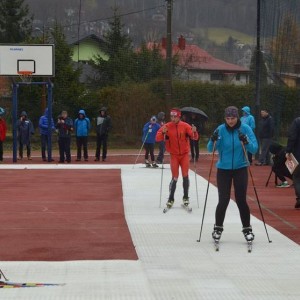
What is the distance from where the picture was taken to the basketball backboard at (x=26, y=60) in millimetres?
29312

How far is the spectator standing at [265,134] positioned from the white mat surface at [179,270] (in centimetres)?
1305

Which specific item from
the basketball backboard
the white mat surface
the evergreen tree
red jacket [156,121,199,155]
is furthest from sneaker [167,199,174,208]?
the evergreen tree

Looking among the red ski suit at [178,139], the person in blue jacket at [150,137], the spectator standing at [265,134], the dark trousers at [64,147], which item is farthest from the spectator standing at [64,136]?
the red ski suit at [178,139]

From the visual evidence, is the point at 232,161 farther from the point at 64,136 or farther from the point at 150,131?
the point at 64,136

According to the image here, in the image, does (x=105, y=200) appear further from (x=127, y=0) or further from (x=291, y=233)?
(x=127, y=0)

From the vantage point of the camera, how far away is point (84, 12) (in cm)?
7588

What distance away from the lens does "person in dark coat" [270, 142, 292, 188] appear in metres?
18.4

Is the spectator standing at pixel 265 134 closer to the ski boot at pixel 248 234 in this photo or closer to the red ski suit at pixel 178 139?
the red ski suit at pixel 178 139

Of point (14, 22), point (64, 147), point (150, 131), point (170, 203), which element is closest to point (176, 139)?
point (170, 203)

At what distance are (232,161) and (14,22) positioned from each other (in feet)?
206

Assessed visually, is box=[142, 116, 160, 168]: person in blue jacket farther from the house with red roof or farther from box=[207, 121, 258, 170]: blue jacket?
the house with red roof

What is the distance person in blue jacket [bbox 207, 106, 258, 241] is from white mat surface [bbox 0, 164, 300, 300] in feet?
1.37

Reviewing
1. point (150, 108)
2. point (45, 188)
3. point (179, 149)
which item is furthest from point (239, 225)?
point (150, 108)

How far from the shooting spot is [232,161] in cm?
1084
